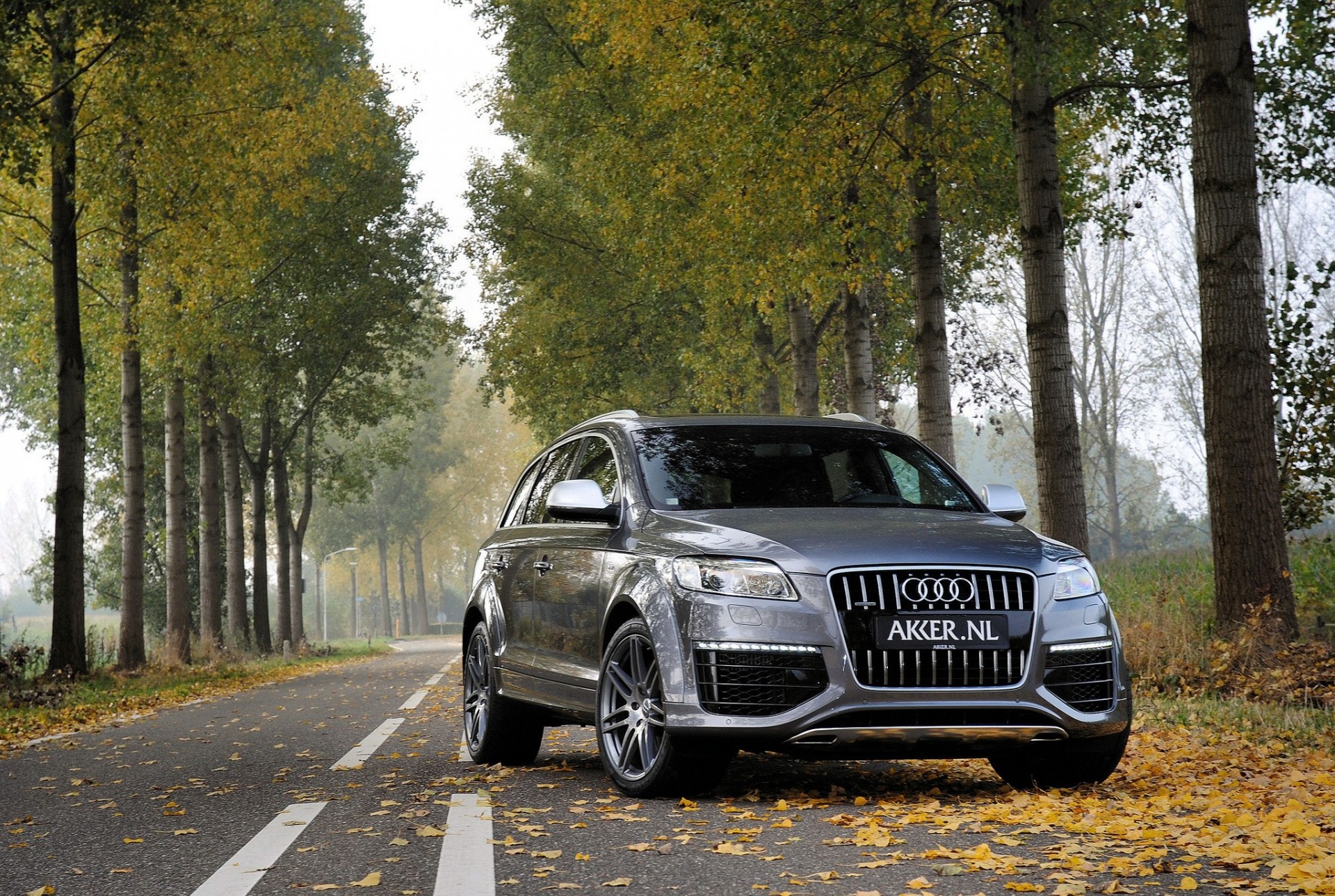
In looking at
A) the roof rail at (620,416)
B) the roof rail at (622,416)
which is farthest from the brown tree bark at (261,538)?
the roof rail at (622,416)

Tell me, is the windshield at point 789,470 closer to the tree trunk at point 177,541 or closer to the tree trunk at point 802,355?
the tree trunk at point 802,355

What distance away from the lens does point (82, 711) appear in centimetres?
1418

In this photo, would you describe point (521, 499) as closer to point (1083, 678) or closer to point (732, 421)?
point (732, 421)

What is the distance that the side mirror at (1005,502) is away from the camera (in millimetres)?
7059

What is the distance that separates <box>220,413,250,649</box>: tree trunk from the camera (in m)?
31.2

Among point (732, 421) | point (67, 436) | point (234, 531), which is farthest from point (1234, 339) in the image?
point (234, 531)

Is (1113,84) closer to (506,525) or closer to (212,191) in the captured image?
(506,525)

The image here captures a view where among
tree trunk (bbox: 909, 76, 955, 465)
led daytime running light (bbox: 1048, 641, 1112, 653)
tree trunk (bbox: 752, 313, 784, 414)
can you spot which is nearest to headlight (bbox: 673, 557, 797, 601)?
led daytime running light (bbox: 1048, 641, 1112, 653)

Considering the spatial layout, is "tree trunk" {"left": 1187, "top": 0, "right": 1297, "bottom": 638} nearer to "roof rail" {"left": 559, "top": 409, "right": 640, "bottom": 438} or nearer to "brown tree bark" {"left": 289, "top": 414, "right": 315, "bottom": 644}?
"roof rail" {"left": 559, "top": 409, "right": 640, "bottom": 438}

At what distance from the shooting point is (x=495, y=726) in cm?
820

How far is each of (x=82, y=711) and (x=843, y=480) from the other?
390 inches

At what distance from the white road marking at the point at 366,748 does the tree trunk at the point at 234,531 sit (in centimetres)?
2024

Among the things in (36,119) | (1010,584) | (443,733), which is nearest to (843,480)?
(1010,584)

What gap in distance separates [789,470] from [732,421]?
530 mm
